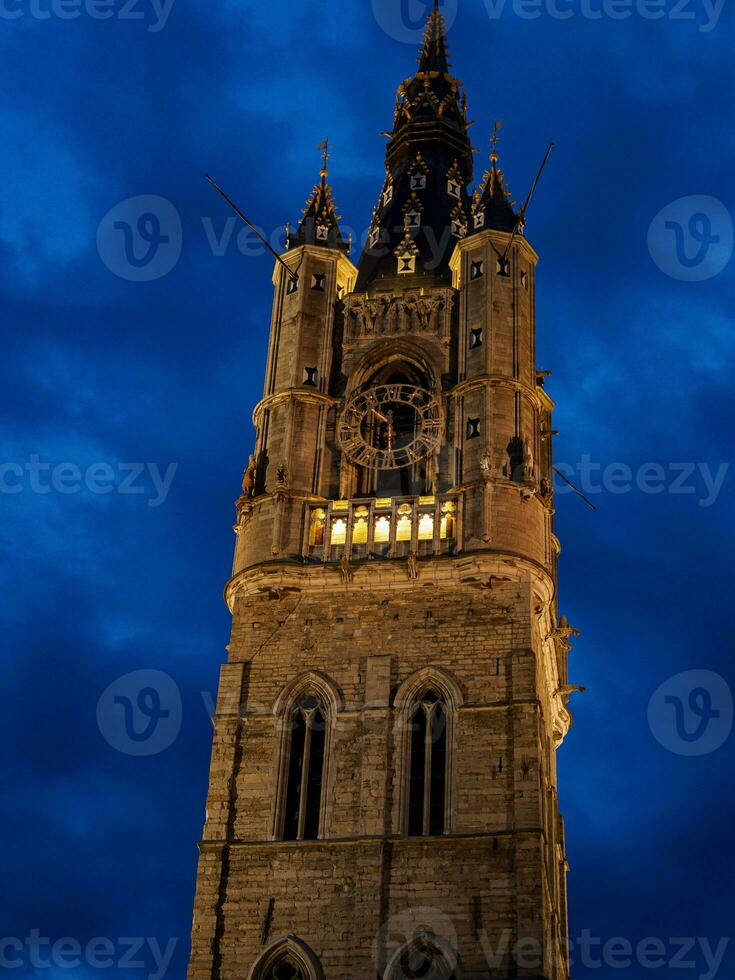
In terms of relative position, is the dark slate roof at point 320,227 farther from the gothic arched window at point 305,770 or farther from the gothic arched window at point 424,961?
the gothic arched window at point 424,961

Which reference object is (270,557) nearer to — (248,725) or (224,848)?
(248,725)

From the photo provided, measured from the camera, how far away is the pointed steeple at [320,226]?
Result: 1923 inches

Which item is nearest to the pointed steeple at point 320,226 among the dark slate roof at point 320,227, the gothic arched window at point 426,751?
the dark slate roof at point 320,227

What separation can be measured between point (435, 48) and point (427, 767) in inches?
1329

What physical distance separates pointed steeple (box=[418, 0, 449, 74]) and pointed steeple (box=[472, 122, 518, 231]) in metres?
11.9

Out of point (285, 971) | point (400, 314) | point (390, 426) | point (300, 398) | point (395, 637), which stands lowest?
point (285, 971)

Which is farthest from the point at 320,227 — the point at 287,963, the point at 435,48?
the point at 287,963

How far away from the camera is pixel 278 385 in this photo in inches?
1801

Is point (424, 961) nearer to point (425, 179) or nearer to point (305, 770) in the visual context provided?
point (305, 770)

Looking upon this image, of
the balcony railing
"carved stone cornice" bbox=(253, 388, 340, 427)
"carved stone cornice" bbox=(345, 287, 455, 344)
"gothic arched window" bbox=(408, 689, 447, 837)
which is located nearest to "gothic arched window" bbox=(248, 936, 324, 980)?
"gothic arched window" bbox=(408, 689, 447, 837)

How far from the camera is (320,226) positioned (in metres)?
49.3

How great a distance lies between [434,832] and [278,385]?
15046 millimetres

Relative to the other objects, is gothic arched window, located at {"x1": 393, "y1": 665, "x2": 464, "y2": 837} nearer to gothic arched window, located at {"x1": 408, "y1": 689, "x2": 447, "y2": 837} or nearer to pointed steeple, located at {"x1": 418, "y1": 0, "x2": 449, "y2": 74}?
gothic arched window, located at {"x1": 408, "y1": 689, "x2": 447, "y2": 837}

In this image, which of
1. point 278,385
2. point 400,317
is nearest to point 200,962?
point 278,385
